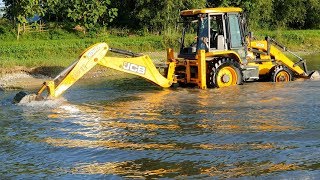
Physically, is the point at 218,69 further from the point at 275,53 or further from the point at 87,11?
the point at 87,11

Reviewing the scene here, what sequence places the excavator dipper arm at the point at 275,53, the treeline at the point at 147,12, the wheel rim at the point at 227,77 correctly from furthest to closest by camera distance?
the treeline at the point at 147,12 < the excavator dipper arm at the point at 275,53 < the wheel rim at the point at 227,77

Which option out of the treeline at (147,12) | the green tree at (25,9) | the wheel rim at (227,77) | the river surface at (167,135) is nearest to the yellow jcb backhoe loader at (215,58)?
the wheel rim at (227,77)

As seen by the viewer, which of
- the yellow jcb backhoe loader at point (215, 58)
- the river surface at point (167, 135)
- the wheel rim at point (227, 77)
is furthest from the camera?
the wheel rim at point (227, 77)

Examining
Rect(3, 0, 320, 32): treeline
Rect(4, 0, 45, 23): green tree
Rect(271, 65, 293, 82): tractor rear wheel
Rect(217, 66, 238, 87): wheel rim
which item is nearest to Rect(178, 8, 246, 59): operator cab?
Rect(217, 66, 238, 87): wheel rim

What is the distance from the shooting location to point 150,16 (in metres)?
45.1

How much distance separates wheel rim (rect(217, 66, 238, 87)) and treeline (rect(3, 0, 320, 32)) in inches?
892

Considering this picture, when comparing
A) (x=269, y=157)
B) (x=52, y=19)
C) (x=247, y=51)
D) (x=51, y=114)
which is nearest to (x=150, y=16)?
(x=52, y=19)

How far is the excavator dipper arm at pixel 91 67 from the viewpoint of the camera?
14.5m

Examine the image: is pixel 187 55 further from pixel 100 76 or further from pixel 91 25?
pixel 91 25

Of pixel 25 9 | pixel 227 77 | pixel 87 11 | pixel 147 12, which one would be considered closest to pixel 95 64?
pixel 227 77

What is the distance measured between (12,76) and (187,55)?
806 cm

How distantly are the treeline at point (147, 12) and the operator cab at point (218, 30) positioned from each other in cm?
2191

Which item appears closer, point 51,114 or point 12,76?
point 51,114

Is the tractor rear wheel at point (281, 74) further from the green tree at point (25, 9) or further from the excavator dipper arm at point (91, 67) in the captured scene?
the green tree at point (25, 9)
